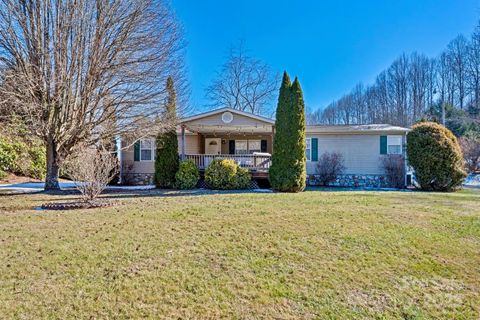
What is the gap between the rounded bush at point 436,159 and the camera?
12.0 m

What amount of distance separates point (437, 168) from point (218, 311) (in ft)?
41.9

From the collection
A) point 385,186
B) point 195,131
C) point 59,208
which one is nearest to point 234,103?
point 195,131

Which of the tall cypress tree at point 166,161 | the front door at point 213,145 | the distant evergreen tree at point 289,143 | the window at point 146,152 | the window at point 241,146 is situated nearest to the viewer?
the distant evergreen tree at point 289,143

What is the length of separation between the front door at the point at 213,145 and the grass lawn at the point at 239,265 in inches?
471

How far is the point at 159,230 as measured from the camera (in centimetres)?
512

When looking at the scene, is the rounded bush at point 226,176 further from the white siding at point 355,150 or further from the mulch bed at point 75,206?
the mulch bed at point 75,206

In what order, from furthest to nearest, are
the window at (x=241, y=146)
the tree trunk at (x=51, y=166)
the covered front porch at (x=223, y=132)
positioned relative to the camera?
the window at (x=241, y=146) < the covered front porch at (x=223, y=132) < the tree trunk at (x=51, y=166)

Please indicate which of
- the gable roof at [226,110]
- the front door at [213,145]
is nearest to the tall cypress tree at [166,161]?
the gable roof at [226,110]

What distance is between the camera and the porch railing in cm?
1341

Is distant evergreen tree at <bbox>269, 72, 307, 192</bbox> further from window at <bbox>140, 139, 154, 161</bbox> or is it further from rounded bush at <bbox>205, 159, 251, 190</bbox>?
window at <bbox>140, 139, 154, 161</bbox>

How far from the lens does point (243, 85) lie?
104ft

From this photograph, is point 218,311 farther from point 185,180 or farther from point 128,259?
point 185,180

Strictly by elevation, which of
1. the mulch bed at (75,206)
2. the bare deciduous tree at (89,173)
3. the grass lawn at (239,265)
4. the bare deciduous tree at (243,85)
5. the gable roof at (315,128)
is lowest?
the grass lawn at (239,265)

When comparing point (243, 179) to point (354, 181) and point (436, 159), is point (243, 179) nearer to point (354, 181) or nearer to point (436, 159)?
point (354, 181)
